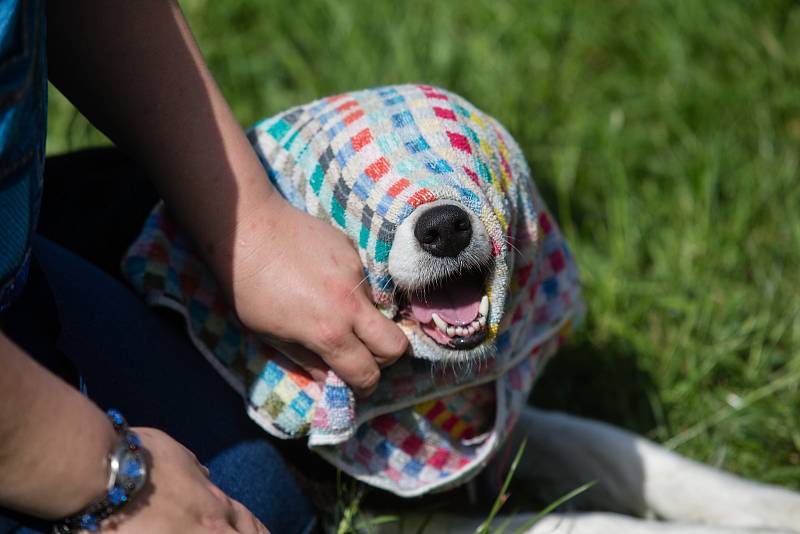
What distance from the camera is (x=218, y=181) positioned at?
1327mm

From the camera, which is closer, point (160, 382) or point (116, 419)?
point (116, 419)

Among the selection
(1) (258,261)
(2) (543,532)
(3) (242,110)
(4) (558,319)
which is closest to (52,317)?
(1) (258,261)

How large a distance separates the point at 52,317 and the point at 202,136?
0.93 ft

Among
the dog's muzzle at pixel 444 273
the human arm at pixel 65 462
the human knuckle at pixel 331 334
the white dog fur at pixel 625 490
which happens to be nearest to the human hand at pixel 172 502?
the human arm at pixel 65 462

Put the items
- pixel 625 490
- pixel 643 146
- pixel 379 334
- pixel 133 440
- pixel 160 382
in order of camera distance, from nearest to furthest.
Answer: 1. pixel 133 440
2. pixel 379 334
3. pixel 160 382
4. pixel 625 490
5. pixel 643 146

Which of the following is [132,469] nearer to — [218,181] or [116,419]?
[116,419]

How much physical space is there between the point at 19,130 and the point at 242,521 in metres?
0.49

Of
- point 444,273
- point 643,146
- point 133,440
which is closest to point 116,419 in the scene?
point 133,440

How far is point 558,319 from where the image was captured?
64.2 inches

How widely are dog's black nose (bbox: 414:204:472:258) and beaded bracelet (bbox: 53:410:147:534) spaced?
0.41 metres

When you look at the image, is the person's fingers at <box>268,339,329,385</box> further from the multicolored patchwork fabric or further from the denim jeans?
the denim jeans

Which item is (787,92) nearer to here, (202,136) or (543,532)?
(543,532)

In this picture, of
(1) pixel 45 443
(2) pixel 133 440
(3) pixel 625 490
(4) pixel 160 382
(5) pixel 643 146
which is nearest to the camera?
(1) pixel 45 443

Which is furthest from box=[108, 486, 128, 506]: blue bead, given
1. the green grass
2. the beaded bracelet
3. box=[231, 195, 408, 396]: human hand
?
the green grass
